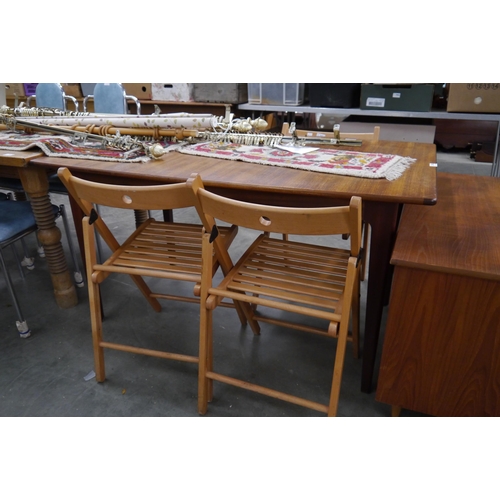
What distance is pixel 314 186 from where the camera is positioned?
4.10ft

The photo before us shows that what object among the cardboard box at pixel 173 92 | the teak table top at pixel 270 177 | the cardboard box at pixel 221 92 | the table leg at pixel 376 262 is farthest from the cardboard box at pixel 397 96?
the table leg at pixel 376 262

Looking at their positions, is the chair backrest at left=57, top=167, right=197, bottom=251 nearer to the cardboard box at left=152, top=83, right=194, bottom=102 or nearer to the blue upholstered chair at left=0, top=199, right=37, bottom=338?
the blue upholstered chair at left=0, top=199, right=37, bottom=338

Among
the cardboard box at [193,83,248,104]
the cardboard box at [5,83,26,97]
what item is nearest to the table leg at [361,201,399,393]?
the cardboard box at [193,83,248,104]

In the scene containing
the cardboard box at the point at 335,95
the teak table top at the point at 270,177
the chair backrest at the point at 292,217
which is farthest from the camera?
the cardboard box at the point at 335,95

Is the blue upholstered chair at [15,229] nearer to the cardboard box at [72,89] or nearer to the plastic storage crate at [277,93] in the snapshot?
the plastic storage crate at [277,93]

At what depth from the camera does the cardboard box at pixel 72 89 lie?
14.6ft

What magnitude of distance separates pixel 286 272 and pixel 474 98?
2772mm

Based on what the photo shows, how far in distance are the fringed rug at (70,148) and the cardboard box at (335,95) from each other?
2.13 metres

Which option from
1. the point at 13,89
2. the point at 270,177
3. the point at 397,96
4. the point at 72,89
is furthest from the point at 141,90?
the point at 270,177

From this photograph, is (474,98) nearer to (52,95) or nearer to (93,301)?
(93,301)

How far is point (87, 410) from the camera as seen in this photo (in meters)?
1.43

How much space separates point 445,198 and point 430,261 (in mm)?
571
